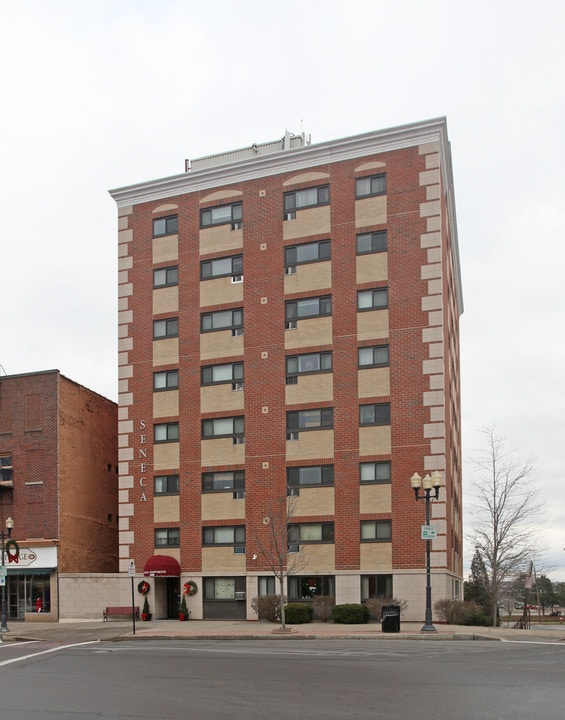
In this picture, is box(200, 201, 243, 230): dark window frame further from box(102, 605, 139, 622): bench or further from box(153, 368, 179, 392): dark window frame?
box(102, 605, 139, 622): bench

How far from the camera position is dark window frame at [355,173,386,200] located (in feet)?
145

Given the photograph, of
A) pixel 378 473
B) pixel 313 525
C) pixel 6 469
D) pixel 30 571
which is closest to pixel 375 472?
pixel 378 473

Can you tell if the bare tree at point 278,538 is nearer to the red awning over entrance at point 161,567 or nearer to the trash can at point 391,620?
the red awning over entrance at point 161,567

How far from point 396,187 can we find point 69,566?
2659 centimetres

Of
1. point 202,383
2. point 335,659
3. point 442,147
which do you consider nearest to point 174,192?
point 202,383

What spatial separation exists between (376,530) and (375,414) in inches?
219

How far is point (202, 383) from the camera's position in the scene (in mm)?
46531

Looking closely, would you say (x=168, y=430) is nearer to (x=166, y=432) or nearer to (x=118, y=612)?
(x=166, y=432)

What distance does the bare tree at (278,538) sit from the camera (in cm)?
4191

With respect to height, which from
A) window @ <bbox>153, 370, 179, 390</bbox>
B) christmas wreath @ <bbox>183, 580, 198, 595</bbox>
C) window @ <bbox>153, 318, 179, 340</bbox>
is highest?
window @ <bbox>153, 318, 179, 340</bbox>

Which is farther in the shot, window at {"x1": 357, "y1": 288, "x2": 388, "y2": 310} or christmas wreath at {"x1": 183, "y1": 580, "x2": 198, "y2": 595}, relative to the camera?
christmas wreath at {"x1": 183, "y1": 580, "x2": 198, "y2": 595}

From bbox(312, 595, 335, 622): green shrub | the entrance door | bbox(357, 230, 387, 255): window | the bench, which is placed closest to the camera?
bbox(312, 595, 335, 622): green shrub

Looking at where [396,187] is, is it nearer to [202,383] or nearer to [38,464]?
[202,383]

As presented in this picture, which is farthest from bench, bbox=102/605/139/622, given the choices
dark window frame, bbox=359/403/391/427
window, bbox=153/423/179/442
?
dark window frame, bbox=359/403/391/427
